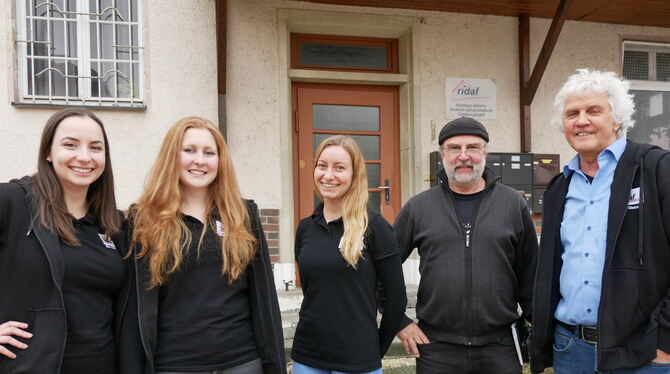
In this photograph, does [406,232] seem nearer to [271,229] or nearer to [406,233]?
[406,233]

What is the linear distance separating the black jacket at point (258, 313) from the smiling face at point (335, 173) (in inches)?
14.0

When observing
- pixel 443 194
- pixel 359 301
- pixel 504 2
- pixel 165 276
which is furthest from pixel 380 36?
pixel 165 276

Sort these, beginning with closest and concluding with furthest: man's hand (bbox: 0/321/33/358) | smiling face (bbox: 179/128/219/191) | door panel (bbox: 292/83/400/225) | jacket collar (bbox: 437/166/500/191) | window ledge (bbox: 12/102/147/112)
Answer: man's hand (bbox: 0/321/33/358) < smiling face (bbox: 179/128/219/191) < jacket collar (bbox: 437/166/500/191) < window ledge (bbox: 12/102/147/112) < door panel (bbox: 292/83/400/225)

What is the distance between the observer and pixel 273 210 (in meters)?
4.92

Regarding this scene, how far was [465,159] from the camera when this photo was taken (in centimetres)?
246

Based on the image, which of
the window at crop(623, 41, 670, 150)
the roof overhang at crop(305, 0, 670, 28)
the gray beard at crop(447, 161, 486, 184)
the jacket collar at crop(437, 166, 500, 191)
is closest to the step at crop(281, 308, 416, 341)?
the jacket collar at crop(437, 166, 500, 191)

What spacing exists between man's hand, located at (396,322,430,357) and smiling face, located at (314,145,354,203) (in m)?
0.71

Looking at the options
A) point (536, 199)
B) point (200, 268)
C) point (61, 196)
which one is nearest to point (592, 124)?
point (200, 268)

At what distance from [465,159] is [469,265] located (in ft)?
1.62

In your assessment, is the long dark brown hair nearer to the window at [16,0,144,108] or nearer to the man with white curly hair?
the man with white curly hair

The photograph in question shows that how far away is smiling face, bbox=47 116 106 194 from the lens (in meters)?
1.90

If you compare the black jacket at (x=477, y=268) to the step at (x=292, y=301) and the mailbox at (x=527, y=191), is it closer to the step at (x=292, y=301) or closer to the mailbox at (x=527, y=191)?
the step at (x=292, y=301)

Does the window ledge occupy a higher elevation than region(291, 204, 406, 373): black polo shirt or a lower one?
higher

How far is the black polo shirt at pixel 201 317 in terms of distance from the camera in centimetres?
187
